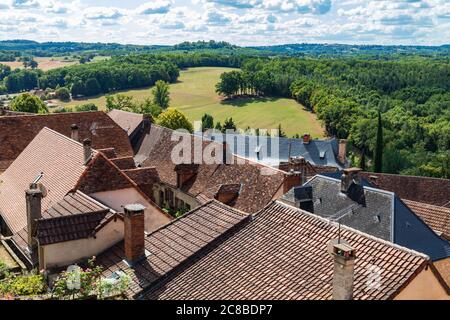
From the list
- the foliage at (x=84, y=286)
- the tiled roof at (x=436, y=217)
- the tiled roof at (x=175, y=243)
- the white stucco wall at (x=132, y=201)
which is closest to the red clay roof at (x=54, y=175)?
the white stucco wall at (x=132, y=201)

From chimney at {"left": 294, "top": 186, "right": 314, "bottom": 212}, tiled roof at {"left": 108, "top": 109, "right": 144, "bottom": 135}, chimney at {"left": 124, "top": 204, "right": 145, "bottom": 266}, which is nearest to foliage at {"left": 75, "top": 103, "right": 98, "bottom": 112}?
tiled roof at {"left": 108, "top": 109, "right": 144, "bottom": 135}

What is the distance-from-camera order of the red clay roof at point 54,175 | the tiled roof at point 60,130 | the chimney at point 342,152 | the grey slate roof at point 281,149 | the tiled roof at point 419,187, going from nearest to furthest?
the red clay roof at point 54,175, the tiled roof at point 60,130, the tiled roof at point 419,187, the grey slate roof at point 281,149, the chimney at point 342,152

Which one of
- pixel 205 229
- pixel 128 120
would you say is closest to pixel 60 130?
pixel 128 120

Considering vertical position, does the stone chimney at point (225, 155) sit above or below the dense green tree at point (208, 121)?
above

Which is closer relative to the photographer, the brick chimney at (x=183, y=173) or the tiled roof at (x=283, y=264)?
the tiled roof at (x=283, y=264)

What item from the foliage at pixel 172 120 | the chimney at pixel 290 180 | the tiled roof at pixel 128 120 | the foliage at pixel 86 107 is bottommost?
the foliage at pixel 86 107

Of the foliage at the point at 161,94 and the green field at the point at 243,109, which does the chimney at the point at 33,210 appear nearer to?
the green field at the point at 243,109

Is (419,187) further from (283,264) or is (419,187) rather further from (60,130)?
(283,264)
